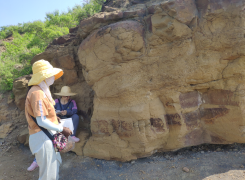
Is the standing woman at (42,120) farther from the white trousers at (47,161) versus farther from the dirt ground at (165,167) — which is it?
the dirt ground at (165,167)

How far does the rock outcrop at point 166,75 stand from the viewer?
2564 millimetres

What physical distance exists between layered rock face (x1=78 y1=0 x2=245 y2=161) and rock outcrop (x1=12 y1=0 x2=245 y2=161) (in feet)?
0.04

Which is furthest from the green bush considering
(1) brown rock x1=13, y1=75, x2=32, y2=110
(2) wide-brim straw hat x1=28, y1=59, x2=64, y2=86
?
(2) wide-brim straw hat x1=28, y1=59, x2=64, y2=86

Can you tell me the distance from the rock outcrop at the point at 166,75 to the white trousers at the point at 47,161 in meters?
1.18

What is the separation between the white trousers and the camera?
1968mm

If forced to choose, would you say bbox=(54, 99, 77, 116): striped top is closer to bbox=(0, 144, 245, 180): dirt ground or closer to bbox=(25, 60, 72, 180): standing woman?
bbox=(0, 144, 245, 180): dirt ground

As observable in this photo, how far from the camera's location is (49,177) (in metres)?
2.03

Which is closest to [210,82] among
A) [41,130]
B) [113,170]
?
[113,170]

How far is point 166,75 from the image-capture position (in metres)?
2.78

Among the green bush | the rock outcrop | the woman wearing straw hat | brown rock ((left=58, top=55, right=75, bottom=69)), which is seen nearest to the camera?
the rock outcrop

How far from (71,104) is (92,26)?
1.59 meters

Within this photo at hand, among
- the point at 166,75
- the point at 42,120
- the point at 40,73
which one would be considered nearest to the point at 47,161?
the point at 42,120

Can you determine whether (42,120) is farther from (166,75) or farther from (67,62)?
(67,62)

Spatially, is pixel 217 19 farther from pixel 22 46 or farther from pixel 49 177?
pixel 22 46
